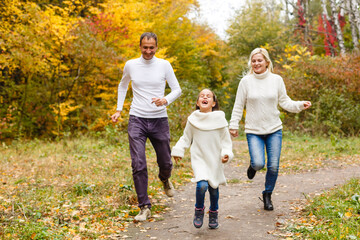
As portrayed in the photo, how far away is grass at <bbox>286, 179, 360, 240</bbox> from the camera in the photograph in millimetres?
3572

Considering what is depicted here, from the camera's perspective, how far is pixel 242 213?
189 inches

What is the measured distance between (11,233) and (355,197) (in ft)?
12.5

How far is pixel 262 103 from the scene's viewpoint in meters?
4.79

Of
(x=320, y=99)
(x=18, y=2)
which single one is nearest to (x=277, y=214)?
(x=320, y=99)

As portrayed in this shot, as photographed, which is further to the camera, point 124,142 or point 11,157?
point 124,142

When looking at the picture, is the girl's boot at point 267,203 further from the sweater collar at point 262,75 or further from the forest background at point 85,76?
the forest background at point 85,76

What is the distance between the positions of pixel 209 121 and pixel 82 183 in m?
2.79

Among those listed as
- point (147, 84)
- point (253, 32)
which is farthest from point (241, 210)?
point (253, 32)

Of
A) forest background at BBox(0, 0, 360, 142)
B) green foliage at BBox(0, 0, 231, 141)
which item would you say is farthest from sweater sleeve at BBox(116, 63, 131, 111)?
green foliage at BBox(0, 0, 231, 141)

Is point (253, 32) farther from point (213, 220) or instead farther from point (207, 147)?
point (213, 220)

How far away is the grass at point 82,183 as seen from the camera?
169 inches

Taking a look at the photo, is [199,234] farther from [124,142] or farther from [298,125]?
[298,125]

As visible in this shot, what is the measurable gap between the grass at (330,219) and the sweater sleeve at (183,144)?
1.41m

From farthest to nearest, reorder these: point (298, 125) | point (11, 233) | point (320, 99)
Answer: point (298, 125), point (320, 99), point (11, 233)
